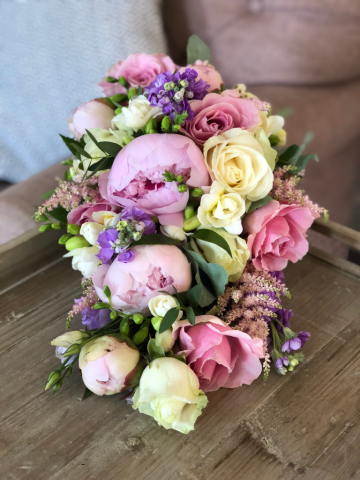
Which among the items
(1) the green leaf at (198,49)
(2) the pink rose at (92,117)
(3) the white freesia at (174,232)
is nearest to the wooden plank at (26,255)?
(2) the pink rose at (92,117)

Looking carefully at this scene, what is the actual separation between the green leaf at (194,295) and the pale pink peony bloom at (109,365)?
10 centimetres

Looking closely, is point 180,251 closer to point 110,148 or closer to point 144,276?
point 144,276

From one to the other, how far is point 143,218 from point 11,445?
0.32 meters

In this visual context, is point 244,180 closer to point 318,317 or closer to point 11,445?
point 318,317

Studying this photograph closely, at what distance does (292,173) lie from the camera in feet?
2.27

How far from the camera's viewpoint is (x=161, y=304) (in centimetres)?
51

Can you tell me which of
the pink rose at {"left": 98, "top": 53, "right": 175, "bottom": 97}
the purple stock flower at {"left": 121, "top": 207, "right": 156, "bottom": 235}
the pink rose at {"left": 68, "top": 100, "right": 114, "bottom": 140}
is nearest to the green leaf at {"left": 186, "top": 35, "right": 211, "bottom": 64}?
the pink rose at {"left": 98, "top": 53, "right": 175, "bottom": 97}

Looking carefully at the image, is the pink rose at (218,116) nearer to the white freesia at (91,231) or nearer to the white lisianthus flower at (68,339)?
the white freesia at (91,231)

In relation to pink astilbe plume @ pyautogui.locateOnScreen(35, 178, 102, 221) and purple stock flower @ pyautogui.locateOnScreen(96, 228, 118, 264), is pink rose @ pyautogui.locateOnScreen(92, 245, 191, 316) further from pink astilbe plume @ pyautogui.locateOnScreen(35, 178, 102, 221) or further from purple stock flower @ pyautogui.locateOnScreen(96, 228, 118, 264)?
pink astilbe plume @ pyautogui.locateOnScreen(35, 178, 102, 221)

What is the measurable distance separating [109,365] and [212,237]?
8.2 inches

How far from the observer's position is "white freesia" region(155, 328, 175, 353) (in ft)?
1.70

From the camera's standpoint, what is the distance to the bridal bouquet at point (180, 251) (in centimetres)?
51

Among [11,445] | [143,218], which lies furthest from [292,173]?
[11,445]

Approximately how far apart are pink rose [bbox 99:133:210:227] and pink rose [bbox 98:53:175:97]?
261 millimetres
